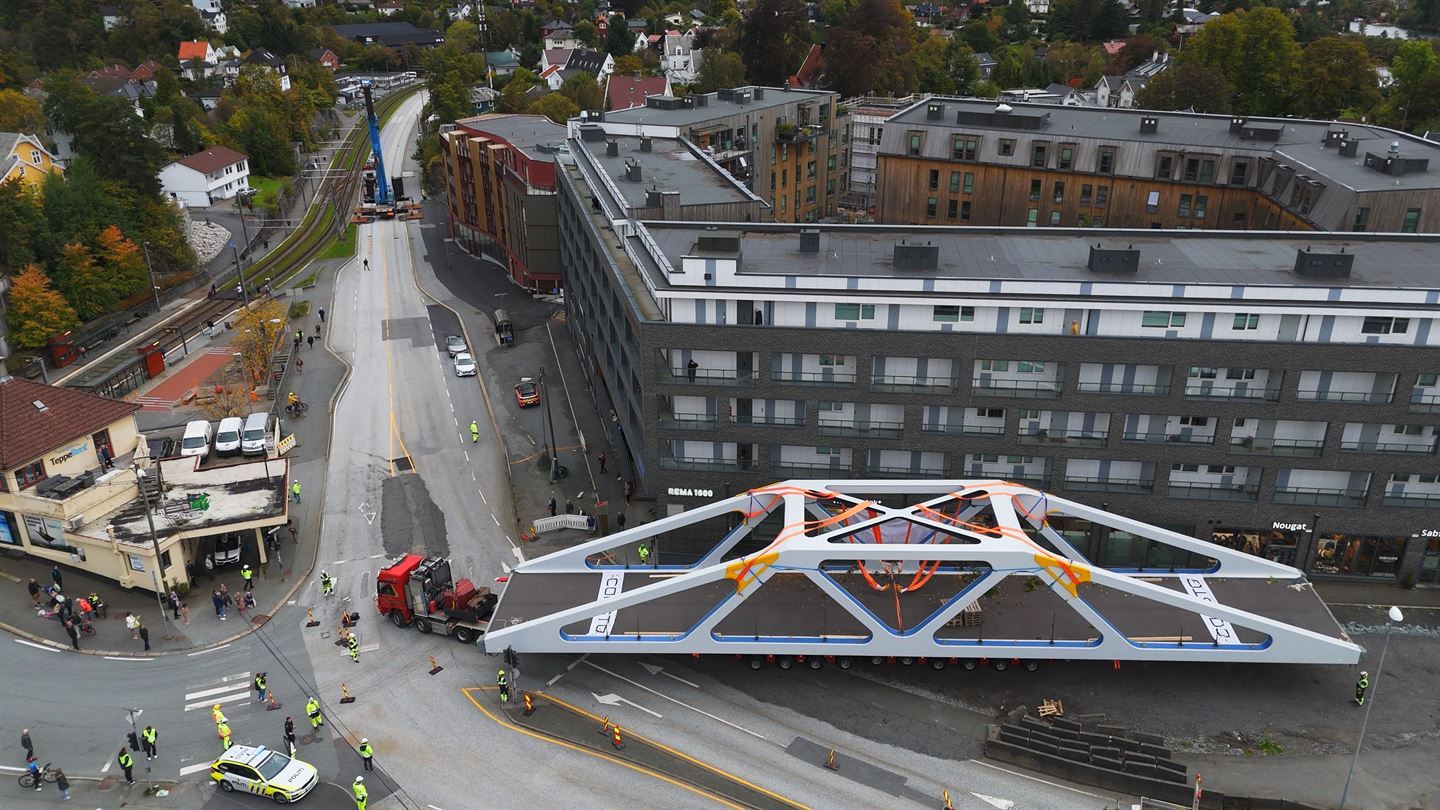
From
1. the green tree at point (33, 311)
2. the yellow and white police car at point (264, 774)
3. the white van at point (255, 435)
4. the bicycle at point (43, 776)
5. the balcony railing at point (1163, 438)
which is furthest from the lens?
the green tree at point (33, 311)

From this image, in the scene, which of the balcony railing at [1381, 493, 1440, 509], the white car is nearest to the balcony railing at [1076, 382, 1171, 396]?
the balcony railing at [1381, 493, 1440, 509]

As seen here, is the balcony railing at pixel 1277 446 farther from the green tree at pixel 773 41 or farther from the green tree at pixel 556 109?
the green tree at pixel 773 41

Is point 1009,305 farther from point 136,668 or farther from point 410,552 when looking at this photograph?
point 136,668

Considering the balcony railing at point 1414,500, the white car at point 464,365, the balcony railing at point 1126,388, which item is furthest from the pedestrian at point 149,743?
the balcony railing at point 1414,500

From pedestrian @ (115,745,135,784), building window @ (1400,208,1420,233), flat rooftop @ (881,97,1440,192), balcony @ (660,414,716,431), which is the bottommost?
pedestrian @ (115,745,135,784)

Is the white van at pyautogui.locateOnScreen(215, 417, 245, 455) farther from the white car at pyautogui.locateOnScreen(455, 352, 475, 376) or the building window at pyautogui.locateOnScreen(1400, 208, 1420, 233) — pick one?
the building window at pyautogui.locateOnScreen(1400, 208, 1420, 233)

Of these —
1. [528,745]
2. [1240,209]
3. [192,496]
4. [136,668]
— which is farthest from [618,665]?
[1240,209]
